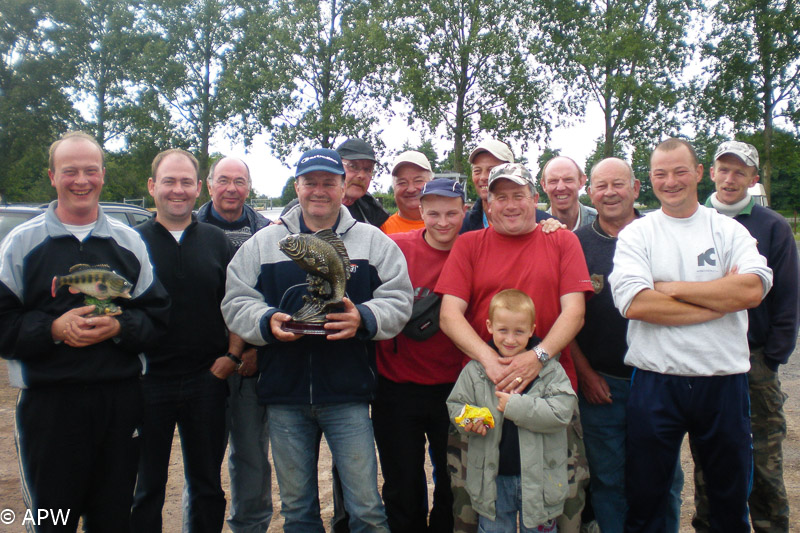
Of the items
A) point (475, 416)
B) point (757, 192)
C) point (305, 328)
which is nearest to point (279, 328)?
point (305, 328)

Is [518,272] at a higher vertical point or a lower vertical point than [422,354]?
higher

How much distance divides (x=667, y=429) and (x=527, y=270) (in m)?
1.16

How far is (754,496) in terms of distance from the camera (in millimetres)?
3604

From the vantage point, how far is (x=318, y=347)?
3135 mm

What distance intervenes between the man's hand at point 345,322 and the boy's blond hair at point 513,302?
28.9 inches

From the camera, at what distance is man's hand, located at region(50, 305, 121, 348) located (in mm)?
2723

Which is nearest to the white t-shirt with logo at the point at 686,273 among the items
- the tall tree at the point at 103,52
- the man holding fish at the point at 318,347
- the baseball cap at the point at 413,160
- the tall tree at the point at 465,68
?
the man holding fish at the point at 318,347

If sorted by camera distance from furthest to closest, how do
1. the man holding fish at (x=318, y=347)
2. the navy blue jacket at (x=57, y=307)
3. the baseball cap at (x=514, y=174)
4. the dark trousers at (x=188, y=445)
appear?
the dark trousers at (x=188, y=445) → the baseball cap at (x=514, y=174) → the man holding fish at (x=318, y=347) → the navy blue jacket at (x=57, y=307)

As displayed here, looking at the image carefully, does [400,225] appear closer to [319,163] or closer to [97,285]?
[319,163]

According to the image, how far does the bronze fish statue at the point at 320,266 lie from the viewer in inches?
112

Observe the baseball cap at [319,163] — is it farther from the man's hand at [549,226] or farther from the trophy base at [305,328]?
the man's hand at [549,226]

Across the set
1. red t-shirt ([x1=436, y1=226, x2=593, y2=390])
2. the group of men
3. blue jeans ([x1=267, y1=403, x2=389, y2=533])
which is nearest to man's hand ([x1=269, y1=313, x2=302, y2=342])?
the group of men

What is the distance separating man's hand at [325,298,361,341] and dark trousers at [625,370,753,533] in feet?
5.44

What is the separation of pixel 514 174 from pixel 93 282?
231 cm
